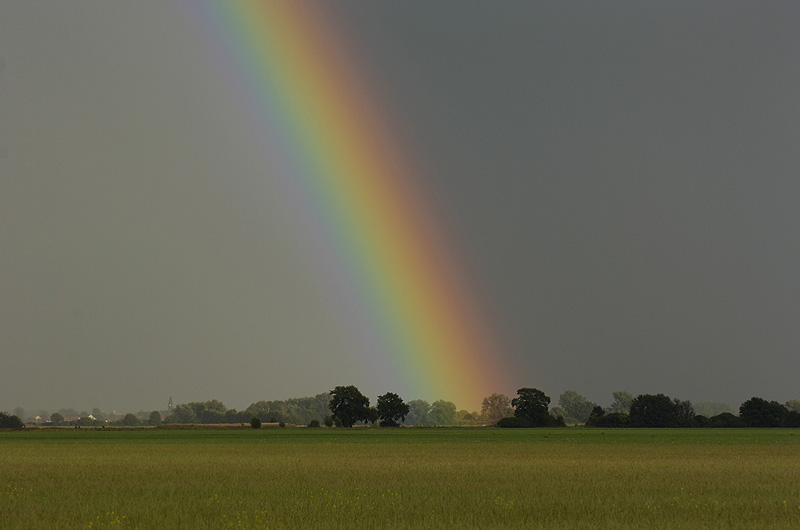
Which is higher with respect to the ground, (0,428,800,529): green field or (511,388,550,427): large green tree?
(511,388,550,427): large green tree

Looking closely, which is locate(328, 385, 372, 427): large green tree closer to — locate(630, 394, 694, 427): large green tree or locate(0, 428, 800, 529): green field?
locate(630, 394, 694, 427): large green tree

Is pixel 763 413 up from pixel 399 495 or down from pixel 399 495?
up

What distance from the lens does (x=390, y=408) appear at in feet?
618

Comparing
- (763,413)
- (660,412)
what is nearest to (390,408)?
(660,412)

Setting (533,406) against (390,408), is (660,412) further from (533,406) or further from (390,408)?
(390,408)

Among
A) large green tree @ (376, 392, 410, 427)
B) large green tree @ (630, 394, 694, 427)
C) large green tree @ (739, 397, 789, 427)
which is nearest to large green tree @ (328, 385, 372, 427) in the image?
large green tree @ (376, 392, 410, 427)

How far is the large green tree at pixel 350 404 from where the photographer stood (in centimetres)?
18625

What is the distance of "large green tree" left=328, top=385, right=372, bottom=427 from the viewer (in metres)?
186

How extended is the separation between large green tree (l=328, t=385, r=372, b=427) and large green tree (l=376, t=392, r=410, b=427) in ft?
10.8

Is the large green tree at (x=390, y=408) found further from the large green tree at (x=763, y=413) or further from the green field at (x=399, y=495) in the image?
the green field at (x=399, y=495)

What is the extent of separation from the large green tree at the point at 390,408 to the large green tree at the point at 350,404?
10.8ft

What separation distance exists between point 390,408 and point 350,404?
9.42 meters

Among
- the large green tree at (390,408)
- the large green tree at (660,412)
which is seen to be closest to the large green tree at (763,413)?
the large green tree at (660,412)

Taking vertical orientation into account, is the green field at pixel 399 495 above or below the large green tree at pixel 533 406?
below
